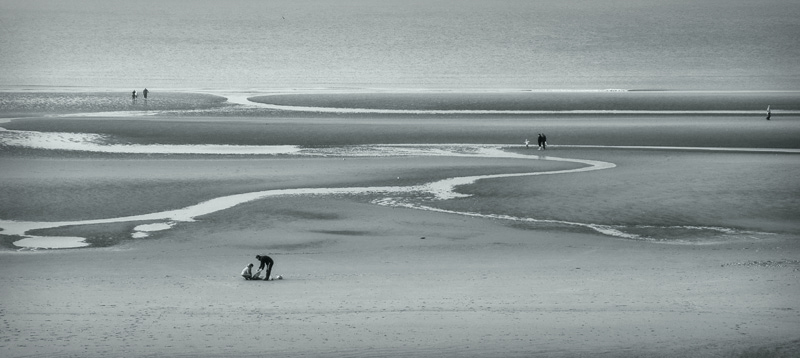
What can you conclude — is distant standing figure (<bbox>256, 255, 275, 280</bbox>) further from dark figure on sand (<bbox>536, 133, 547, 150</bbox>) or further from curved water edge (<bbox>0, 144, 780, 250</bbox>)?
dark figure on sand (<bbox>536, 133, 547, 150</bbox>)

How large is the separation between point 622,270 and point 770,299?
3465 millimetres

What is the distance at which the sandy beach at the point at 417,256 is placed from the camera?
43.9ft

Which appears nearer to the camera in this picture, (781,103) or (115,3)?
(781,103)

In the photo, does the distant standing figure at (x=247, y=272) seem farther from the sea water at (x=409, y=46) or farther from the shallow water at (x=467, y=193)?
the sea water at (x=409, y=46)

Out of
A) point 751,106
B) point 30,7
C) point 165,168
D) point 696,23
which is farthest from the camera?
point 30,7

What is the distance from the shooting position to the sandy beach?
13.4m

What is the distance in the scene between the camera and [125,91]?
74312 mm

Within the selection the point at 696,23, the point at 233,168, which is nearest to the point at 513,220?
the point at 233,168

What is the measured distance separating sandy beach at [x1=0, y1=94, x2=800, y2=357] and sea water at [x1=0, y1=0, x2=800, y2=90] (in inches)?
1891

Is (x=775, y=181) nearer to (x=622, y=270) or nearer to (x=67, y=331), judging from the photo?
(x=622, y=270)

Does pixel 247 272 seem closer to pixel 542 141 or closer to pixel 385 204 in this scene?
pixel 385 204

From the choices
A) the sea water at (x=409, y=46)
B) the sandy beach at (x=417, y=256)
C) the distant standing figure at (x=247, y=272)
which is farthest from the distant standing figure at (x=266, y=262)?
the sea water at (x=409, y=46)

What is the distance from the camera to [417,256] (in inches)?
791

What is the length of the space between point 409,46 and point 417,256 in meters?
92.8
